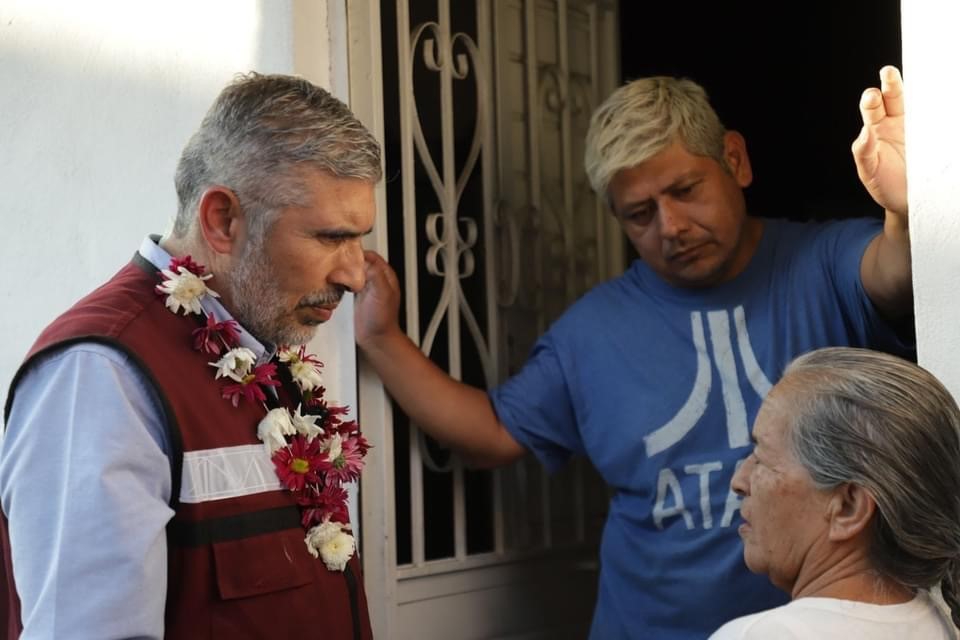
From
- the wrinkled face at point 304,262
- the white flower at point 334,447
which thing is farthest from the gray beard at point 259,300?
the white flower at point 334,447

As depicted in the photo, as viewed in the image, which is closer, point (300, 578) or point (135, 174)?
point (300, 578)

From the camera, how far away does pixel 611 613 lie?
3.12m

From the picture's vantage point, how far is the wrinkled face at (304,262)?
226 centimetres

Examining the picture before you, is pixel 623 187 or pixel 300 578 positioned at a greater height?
pixel 623 187

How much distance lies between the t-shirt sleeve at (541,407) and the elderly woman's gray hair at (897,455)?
1304 mm

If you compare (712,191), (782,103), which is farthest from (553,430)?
(782,103)

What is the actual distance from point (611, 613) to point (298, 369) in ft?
3.47

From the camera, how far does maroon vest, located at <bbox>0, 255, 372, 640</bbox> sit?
80.0 inches

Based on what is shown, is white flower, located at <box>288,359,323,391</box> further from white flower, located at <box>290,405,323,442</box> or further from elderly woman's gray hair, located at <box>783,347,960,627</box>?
elderly woman's gray hair, located at <box>783,347,960,627</box>

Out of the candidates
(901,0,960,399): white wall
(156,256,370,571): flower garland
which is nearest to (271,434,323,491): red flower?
(156,256,370,571): flower garland

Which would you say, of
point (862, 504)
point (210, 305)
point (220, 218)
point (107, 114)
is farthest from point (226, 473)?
point (107, 114)

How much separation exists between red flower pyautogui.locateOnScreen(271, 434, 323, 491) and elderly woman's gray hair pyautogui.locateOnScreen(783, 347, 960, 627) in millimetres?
852

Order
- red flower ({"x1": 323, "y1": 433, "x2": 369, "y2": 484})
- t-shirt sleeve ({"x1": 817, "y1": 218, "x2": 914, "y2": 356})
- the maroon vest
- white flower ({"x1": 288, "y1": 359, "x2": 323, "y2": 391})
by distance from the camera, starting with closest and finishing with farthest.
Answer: the maroon vest → red flower ({"x1": 323, "y1": 433, "x2": 369, "y2": 484}) → white flower ({"x1": 288, "y1": 359, "x2": 323, "y2": 391}) → t-shirt sleeve ({"x1": 817, "y1": 218, "x2": 914, "y2": 356})

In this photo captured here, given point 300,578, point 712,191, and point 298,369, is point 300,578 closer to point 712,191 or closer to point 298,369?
point 298,369
